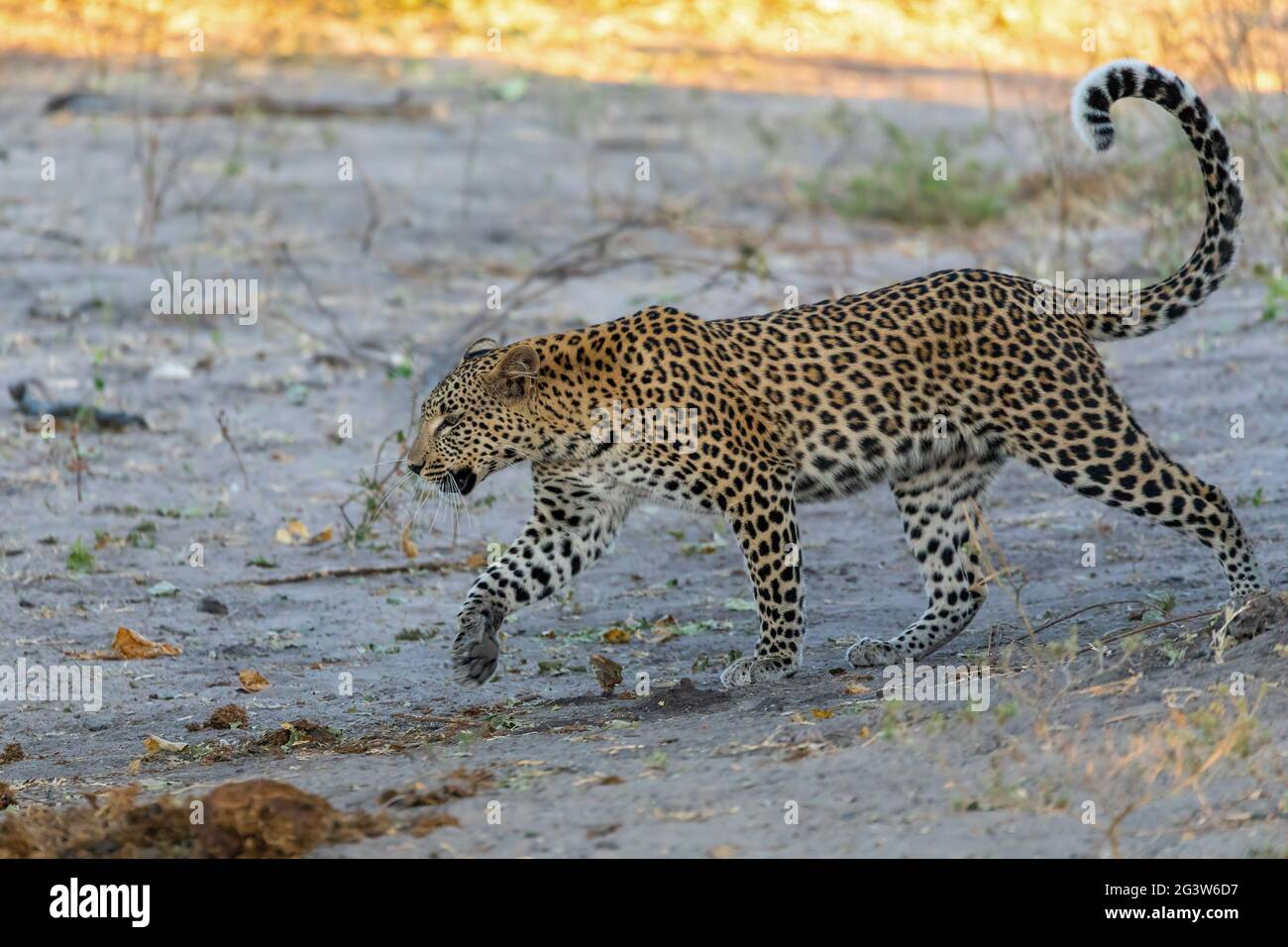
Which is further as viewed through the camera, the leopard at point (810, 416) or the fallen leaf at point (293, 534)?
the fallen leaf at point (293, 534)

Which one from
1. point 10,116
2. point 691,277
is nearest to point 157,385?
point 691,277

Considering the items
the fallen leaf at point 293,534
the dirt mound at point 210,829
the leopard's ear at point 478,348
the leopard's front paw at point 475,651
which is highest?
the leopard's ear at point 478,348

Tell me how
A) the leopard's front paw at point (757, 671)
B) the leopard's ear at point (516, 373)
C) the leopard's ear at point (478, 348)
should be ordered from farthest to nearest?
the leopard's ear at point (478, 348), the leopard's ear at point (516, 373), the leopard's front paw at point (757, 671)

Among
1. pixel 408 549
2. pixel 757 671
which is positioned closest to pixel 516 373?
pixel 757 671

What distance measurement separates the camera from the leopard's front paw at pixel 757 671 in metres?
6.99

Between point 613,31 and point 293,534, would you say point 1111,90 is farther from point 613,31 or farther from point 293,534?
point 613,31

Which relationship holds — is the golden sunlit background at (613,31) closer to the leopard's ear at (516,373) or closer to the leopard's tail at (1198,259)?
the leopard's tail at (1198,259)

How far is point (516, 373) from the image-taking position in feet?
23.5

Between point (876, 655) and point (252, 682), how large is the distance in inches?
91.1

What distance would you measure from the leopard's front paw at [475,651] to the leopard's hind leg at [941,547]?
1374mm

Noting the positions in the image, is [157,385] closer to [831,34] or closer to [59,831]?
[59,831]

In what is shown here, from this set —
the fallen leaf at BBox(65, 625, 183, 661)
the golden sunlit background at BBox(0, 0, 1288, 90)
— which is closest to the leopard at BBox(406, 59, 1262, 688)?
the fallen leaf at BBox(65, 625, 183, 661)

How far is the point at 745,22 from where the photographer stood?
833 inches

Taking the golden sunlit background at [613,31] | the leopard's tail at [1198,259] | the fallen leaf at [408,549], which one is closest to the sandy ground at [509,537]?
the fallen leaf at [408,549]
